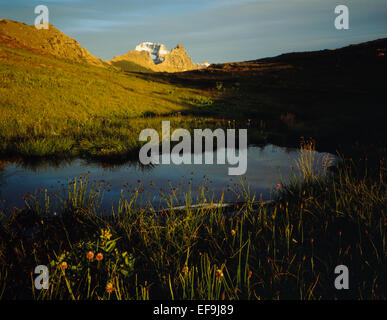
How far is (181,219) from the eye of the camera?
13.0 ft

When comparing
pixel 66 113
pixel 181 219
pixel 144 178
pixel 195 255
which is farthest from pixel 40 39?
pixel 195 255

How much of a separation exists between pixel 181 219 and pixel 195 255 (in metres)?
0.84

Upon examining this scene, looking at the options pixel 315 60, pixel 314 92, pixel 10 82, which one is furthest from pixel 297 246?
pixel 315 60

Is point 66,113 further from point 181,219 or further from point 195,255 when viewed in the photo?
point 195,255

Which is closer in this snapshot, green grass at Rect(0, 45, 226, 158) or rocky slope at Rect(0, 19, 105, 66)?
green grass at Rect(0, 45, 226, 158)

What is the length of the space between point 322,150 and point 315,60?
33569 millimetres

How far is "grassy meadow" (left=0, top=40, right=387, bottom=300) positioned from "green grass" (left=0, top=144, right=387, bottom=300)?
2 cm

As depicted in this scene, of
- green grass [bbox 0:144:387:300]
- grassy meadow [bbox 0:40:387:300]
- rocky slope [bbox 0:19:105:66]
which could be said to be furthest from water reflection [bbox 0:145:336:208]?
rocky slope [bbox 0:19:105:66]

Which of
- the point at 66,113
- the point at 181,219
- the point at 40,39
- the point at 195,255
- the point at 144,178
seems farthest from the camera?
the point at 40,39

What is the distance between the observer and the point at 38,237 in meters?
3.52

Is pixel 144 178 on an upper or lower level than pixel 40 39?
lower

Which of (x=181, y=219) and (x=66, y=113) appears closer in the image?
(x=181, y=219)

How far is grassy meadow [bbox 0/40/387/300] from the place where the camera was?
2.60 meters

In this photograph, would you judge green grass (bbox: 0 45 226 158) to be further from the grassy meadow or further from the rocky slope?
the rocky slope
